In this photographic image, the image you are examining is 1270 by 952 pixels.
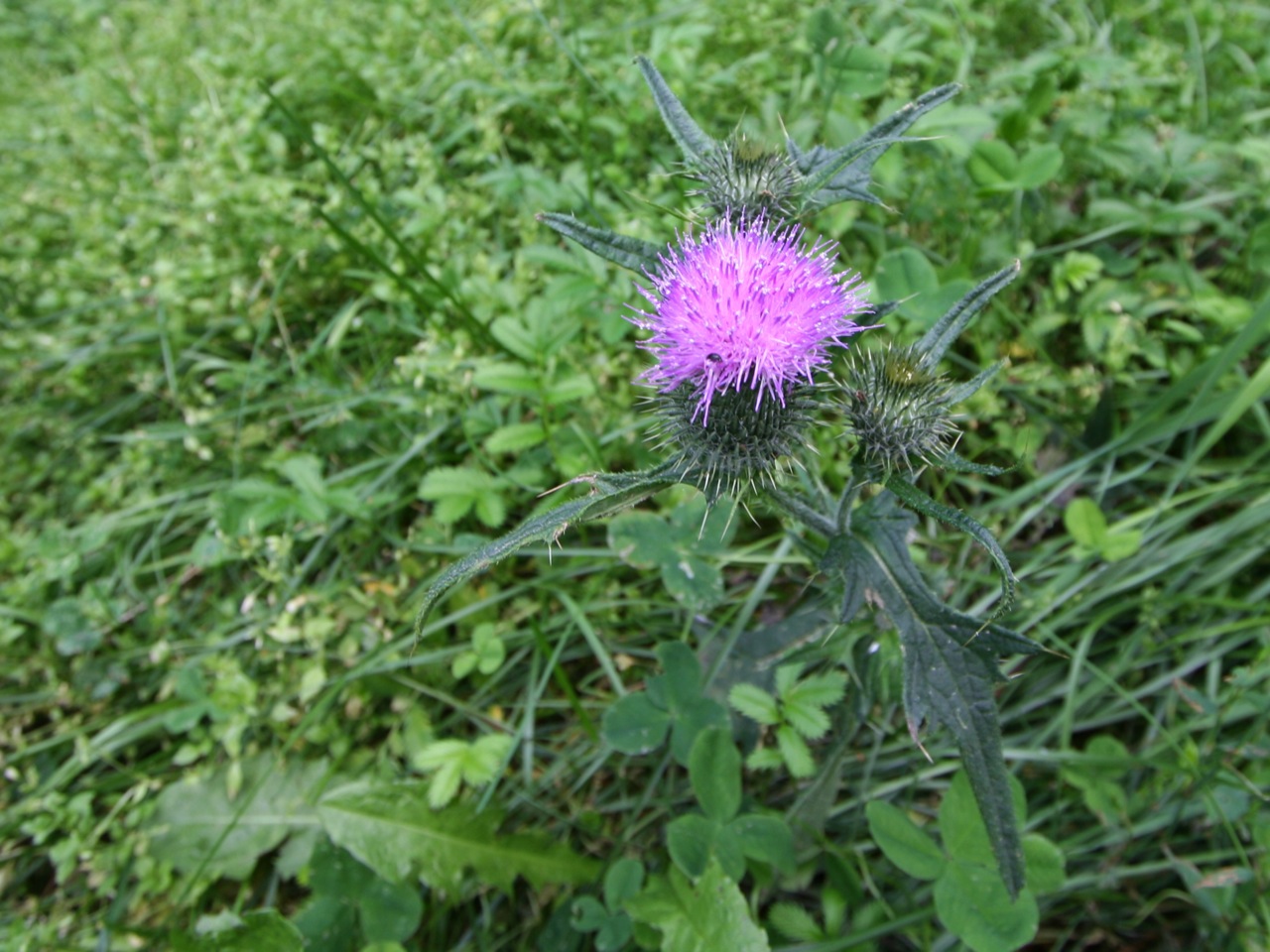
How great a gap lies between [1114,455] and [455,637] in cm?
244

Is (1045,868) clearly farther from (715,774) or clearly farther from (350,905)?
(350,905)

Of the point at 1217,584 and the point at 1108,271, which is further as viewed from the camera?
the point at 1108,271

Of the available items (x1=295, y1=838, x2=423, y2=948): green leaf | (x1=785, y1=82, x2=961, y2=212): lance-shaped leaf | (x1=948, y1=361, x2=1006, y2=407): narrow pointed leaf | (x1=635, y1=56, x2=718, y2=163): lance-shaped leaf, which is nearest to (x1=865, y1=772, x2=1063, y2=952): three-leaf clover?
(x1=948, y1=361, x2=1006, y2=407): narrow pointed leaf

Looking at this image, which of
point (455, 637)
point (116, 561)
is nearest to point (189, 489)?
point (116, 561)

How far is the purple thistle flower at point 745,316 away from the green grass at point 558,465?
2.18 feet

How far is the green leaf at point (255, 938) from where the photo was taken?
214cm

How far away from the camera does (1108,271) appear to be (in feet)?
10.7

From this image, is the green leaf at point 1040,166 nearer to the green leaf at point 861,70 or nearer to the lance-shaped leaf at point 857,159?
the green leaf at point 861,70

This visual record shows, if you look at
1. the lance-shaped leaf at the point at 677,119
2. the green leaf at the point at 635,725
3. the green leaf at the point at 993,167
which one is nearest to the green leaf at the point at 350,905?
the green leaf at the point at 635,725

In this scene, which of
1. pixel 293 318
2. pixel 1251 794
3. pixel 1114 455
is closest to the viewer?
pixel 1251 794

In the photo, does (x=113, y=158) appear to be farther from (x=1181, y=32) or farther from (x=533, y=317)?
(x=1181, y=32)

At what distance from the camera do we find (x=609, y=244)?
6.04 ft

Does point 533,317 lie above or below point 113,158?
below

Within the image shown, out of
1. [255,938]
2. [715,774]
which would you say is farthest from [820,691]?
[255,938]
